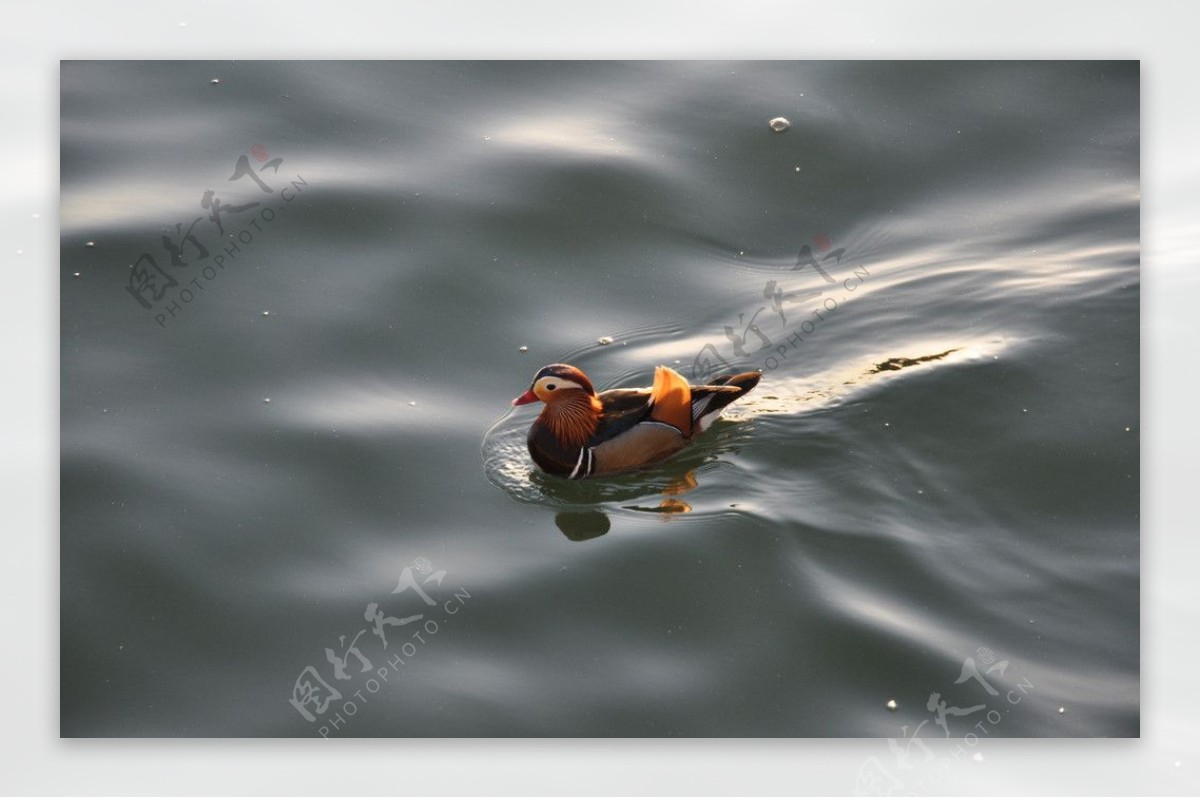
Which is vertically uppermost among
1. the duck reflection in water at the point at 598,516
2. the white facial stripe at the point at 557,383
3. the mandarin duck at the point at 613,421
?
the white facial stripe at the point at 557,383

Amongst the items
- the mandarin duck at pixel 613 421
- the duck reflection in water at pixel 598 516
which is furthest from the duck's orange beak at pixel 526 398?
the duck reflection in water at pixel 598 516

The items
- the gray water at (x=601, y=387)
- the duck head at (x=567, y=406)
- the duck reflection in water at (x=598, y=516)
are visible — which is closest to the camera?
the gray water at (x=601, y=387)

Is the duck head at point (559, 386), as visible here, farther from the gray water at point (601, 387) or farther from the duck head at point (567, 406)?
the gray water at point (601, 387)

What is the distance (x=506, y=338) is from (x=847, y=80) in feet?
4.66

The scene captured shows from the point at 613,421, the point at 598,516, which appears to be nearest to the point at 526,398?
the point at 613,421

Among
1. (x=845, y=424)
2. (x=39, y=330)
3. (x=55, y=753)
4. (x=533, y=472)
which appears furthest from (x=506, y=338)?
(x=55, y=753)

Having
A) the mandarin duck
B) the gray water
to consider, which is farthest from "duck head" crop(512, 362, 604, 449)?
the gray water

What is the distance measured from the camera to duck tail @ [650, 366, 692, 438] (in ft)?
14.5

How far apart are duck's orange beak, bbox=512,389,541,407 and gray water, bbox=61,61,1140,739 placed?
0.10 metres

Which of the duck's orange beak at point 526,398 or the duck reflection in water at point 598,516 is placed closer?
the duck reflection in water at point 598,516

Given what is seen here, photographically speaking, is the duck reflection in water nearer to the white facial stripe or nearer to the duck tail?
the duck tail

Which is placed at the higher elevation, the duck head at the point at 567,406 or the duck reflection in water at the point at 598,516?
the duck head at the point at 567,406

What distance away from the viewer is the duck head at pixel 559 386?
14.3ft

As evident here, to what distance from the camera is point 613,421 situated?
4.44m
